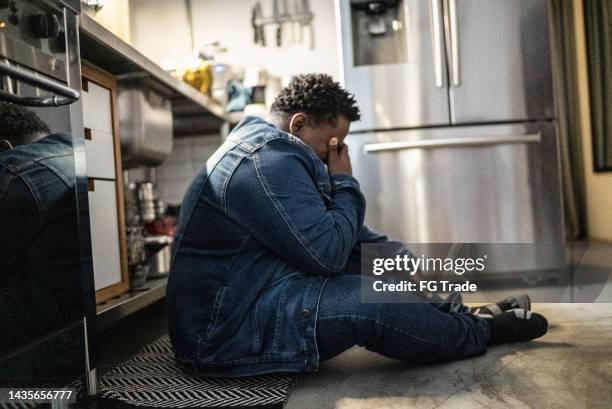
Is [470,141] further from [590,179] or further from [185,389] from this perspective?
[590,179]

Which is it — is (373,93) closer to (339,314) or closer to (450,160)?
(450,160)

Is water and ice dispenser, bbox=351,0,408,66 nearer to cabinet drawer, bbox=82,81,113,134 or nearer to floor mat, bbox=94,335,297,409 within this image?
A: cabinet drawer, bbox=82,81,113,134

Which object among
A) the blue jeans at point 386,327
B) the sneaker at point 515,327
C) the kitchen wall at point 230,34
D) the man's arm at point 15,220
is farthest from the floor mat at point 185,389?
the kitchen wall at point 230,34

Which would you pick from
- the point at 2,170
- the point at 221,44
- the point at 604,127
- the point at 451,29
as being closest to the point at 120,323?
the point at 2,170

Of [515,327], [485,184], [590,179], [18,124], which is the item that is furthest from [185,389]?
[590,179]

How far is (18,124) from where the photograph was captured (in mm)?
883

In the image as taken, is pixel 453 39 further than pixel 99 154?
Yes

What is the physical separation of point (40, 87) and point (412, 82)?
173 cm

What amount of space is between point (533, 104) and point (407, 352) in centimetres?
148

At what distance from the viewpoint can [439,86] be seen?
7.93 ft

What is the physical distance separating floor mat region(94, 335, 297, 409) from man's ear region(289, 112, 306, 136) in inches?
21.5

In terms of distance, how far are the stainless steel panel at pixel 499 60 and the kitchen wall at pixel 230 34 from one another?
3.65ft

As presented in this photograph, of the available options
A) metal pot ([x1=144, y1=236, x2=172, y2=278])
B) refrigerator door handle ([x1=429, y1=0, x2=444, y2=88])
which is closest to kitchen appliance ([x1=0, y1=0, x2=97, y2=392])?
metal pot ([x1=144, y1=236, x2=172, y2=278])

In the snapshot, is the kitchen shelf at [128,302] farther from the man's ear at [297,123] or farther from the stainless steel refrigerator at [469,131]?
the stainless steel refrigerator at [469,131]
